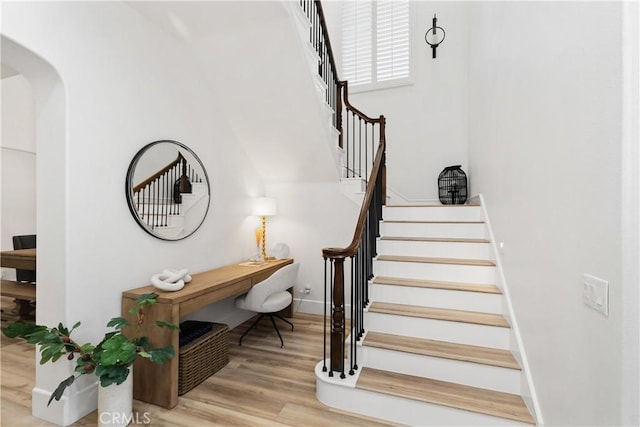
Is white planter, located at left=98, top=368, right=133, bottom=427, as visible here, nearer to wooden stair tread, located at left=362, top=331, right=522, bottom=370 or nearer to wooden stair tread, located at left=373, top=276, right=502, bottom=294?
wooden stair tread, located at left=362, top=331, right=522, bottom=370

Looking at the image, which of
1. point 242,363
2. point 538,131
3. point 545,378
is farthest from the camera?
point 242,363

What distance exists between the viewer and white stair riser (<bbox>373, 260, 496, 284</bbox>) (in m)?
2.63

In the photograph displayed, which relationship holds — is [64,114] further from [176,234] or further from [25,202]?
[25,202]

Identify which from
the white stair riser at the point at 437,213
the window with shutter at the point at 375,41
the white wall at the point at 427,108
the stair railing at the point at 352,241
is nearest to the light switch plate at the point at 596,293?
the stair railing at the point at 352,241

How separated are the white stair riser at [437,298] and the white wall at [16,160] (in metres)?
5.22

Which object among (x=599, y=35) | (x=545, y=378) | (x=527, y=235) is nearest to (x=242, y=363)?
(x=545, y=378)

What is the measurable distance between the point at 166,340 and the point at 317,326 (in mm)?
1864

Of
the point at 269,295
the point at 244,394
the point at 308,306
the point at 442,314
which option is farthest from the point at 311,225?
the point at 244,394

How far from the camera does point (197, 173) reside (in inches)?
122

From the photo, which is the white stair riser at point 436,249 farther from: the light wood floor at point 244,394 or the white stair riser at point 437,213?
the light wood floor at point 244,394

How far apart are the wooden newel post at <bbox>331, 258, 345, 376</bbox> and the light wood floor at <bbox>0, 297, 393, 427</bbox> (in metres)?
0.32

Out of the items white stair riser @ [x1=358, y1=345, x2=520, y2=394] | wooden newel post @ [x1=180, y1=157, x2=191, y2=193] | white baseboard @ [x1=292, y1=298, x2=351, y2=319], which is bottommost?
white baseboard @ [x1=292, y1=298, x2=351, y2=319]
